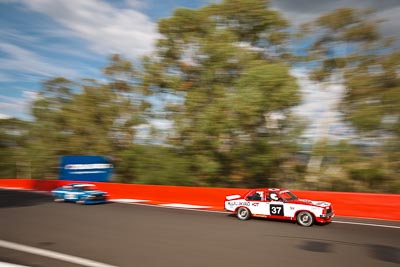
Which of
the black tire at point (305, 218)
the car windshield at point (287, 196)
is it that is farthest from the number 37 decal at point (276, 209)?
the black tire at point (305, 218)

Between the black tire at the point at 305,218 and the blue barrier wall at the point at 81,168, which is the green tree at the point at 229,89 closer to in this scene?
the blue barrier wall at the point at 81,168

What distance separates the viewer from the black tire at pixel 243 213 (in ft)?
39.8

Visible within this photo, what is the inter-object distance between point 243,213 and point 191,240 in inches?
159

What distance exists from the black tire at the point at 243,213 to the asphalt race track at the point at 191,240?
248 mm

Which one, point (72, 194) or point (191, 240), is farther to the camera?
point (72, 194)

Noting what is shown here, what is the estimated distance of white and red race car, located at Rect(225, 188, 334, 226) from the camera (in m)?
10.7

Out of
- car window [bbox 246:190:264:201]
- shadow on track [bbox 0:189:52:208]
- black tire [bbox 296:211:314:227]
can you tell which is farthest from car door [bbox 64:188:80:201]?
black tire [bbox 296:211:314:227]

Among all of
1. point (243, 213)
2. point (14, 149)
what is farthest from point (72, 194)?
point (14, 149)

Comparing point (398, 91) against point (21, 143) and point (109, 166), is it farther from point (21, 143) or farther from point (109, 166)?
point (21, 143)

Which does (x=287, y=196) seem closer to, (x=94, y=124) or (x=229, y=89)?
(x=229, y=89)

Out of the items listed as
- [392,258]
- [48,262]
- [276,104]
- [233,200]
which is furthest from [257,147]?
[48,262]

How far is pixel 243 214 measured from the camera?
481 inches

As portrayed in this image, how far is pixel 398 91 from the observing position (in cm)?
1897

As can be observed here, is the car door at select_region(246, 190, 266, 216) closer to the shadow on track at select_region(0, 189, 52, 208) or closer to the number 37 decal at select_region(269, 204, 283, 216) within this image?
the number 37 decal at select_region(269, 204, 283, 216)
